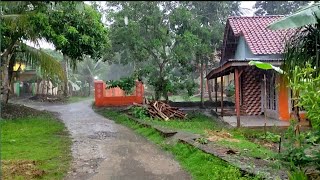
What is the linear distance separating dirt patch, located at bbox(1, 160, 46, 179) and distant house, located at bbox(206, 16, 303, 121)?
7602 mm

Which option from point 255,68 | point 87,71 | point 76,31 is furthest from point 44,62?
point 87,71

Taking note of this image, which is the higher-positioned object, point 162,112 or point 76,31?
point 76,31

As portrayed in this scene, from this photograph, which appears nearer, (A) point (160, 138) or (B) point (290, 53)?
(B) point (290, 53)

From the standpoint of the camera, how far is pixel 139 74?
19984 mm

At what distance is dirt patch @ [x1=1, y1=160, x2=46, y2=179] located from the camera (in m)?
6.43

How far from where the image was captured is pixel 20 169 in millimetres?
6809

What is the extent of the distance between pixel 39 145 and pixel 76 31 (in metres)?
5.09

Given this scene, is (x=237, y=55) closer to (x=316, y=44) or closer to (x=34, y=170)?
(x=316, y=44)

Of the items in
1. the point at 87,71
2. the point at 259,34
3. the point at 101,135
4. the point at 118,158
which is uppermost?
the point at 87,71

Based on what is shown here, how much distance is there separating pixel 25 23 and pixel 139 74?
8.90 metres

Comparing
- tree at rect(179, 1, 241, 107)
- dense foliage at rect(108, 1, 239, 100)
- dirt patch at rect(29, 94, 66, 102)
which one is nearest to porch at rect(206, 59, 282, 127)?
dense foliage at rect(108, 1, 239, 100)

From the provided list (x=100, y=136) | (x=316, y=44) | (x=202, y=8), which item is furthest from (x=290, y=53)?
(x=202, y=8)

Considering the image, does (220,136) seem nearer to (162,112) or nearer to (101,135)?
(101,135)

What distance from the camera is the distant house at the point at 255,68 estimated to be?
46.3 feet
